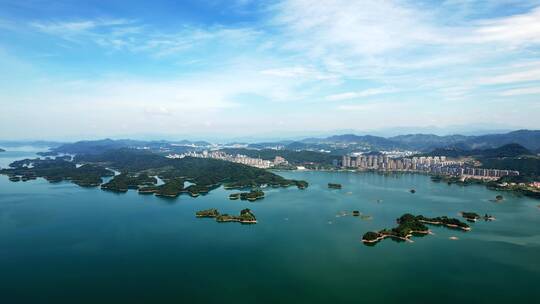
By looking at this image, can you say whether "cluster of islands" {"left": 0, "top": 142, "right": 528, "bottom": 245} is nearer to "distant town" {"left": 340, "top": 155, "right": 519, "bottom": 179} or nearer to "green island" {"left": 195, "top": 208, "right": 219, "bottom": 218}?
"green island" {"left": 195, "top": 208, "right": 219, "bottom": 218}

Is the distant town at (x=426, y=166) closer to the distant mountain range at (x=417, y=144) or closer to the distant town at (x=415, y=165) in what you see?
the distant town at (x=415, y=165)

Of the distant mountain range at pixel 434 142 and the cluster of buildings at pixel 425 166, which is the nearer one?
the cluster of buildings at pixel 425 166

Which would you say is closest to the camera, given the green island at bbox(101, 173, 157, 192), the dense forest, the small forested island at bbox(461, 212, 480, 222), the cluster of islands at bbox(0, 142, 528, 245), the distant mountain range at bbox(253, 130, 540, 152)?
the cluster of islands at bbox(0, 142, 528, 245)

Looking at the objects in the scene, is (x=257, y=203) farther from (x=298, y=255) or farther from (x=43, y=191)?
(x=43, y=191)

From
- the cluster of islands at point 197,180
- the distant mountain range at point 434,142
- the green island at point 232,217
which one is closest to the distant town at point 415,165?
the cluster of islands at point 197,180

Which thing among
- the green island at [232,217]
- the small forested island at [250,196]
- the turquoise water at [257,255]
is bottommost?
the turquoise water at [257,255]

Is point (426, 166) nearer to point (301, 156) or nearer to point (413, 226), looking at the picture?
point (301, 156)

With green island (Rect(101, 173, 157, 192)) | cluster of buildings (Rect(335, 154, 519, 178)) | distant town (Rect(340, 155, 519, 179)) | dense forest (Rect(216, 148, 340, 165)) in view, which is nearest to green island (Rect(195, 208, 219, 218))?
green island (Rect(101, 173, 157, 192))

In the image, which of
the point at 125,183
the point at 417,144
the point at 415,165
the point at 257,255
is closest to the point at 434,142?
the point at 417,144
